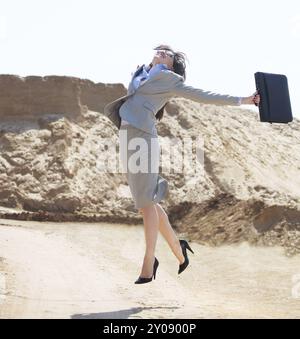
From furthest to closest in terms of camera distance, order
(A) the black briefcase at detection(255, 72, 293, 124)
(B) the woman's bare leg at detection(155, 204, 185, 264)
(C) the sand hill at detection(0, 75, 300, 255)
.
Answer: (C) the sand hill at detection(0, 75, 300, 255), (B) the woman's bare leg at detection(155, 204, 185, 264), (A) the black briefcase at detection(255, 72, 293, 124)

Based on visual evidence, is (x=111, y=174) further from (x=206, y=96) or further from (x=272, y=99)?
(x=272, y=99)

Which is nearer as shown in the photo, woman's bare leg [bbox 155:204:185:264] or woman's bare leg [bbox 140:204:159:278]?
woman's bare leg [bbox 140:204:159:278]

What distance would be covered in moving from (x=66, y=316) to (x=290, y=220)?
344 inches

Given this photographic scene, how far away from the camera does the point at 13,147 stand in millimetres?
14812

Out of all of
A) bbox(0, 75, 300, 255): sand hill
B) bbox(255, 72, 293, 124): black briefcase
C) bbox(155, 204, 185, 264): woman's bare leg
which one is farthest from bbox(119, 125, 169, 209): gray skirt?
bbox(0, 75, 300, 255): sand hill

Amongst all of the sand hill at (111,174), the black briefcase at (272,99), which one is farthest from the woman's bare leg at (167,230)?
the sand hill at (111,174)

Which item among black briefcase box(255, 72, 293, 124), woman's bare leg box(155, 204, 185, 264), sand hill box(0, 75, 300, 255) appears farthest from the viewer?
sand hill box(0, 75, 300, 255)

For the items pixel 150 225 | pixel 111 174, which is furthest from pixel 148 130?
pixel 111 174

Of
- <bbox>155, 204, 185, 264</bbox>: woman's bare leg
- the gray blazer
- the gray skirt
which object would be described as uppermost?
the gray blazer

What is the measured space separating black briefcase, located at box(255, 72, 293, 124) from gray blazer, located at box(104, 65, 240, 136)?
0.18 meters

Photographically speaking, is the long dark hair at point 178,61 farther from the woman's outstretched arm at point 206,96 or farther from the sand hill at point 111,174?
the sand hill at point 111,174

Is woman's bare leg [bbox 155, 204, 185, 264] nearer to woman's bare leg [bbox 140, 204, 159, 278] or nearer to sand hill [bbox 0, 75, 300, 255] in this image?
woman's bare leg [bbox 140, 204, 159, 278]

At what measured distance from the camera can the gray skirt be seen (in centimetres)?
477

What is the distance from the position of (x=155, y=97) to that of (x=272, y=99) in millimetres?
810
